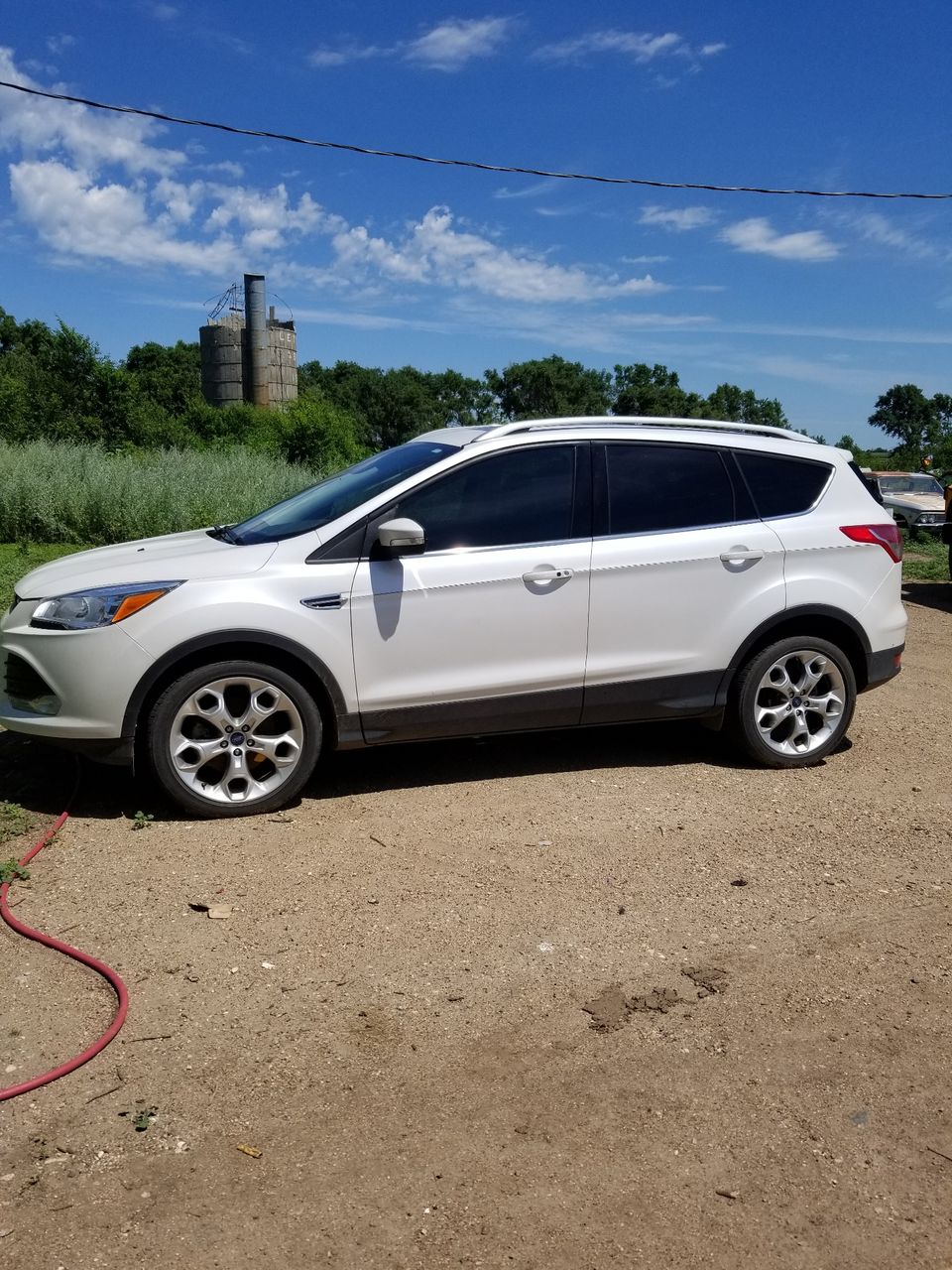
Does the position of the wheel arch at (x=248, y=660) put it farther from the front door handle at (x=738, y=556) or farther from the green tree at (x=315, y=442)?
the green tree at (x=315, y=442)

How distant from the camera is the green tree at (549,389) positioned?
195 ft

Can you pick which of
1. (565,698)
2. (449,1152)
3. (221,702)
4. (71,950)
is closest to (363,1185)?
(449,1152)

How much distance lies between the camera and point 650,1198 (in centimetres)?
281

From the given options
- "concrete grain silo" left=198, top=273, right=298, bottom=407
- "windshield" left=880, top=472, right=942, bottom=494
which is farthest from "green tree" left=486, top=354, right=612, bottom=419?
"windshield" left=880, top=472, right=942, bottom=494

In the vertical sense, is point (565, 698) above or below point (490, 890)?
above

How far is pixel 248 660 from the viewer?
527 centimetres

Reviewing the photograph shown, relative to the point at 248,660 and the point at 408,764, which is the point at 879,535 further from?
the point at 248,660

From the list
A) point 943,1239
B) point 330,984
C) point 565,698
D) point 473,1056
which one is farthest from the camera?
point 565,698

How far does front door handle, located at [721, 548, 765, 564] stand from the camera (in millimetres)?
5957

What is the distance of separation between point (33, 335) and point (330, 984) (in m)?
86.6

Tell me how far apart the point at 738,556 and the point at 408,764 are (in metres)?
2.07

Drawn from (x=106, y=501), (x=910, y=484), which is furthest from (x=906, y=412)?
(x=106, y=501)

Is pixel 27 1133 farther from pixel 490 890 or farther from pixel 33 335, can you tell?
pixel 33 335

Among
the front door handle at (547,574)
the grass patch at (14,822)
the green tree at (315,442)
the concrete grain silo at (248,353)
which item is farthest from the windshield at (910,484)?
the concrete grain silo at (248,353)
